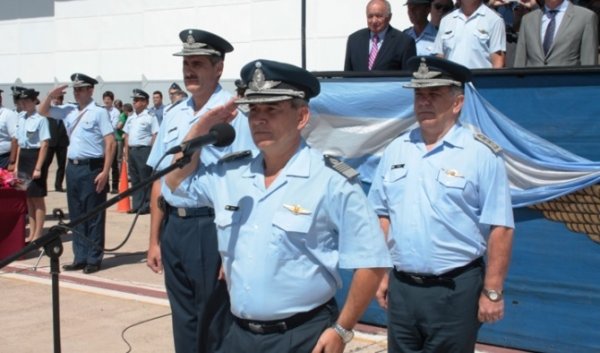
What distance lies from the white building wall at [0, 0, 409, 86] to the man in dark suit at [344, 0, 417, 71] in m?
8.05

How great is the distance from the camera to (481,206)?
14.0 ft

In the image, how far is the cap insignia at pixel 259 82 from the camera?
132 inches

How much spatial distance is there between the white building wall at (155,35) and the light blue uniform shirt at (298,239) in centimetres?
1251

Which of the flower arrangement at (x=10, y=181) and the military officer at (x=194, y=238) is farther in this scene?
the flower arrangement at (x=10, y=181)

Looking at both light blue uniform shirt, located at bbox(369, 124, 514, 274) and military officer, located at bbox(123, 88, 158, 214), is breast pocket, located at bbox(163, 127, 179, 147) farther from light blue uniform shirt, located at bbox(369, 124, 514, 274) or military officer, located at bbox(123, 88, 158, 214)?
military officer, located at bbox(123, 88, 158, 214)

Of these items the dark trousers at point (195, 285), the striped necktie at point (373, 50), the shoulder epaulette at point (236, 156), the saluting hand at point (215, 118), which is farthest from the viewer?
the striped necktie at point (373, 50)

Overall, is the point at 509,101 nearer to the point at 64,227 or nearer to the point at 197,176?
the point at 197,176

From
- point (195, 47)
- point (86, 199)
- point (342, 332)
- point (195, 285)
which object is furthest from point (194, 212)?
point (86, 199)

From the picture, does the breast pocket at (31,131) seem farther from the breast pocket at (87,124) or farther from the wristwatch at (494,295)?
the wristwatch at (494,295)

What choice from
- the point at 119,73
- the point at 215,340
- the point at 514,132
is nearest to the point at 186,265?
the point at 215,340

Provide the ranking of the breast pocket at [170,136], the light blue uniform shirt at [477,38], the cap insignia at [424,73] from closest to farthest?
1. the cap insignia at [424,73]
2. the breast pocket at [170,136]
3. the light blue uniform shirt at [477,38]

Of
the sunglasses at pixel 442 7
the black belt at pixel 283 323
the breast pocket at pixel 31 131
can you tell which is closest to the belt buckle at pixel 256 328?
the black belt at pixel 283 323

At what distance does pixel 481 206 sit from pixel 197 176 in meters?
1.43

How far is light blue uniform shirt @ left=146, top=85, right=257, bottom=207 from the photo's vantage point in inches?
192
